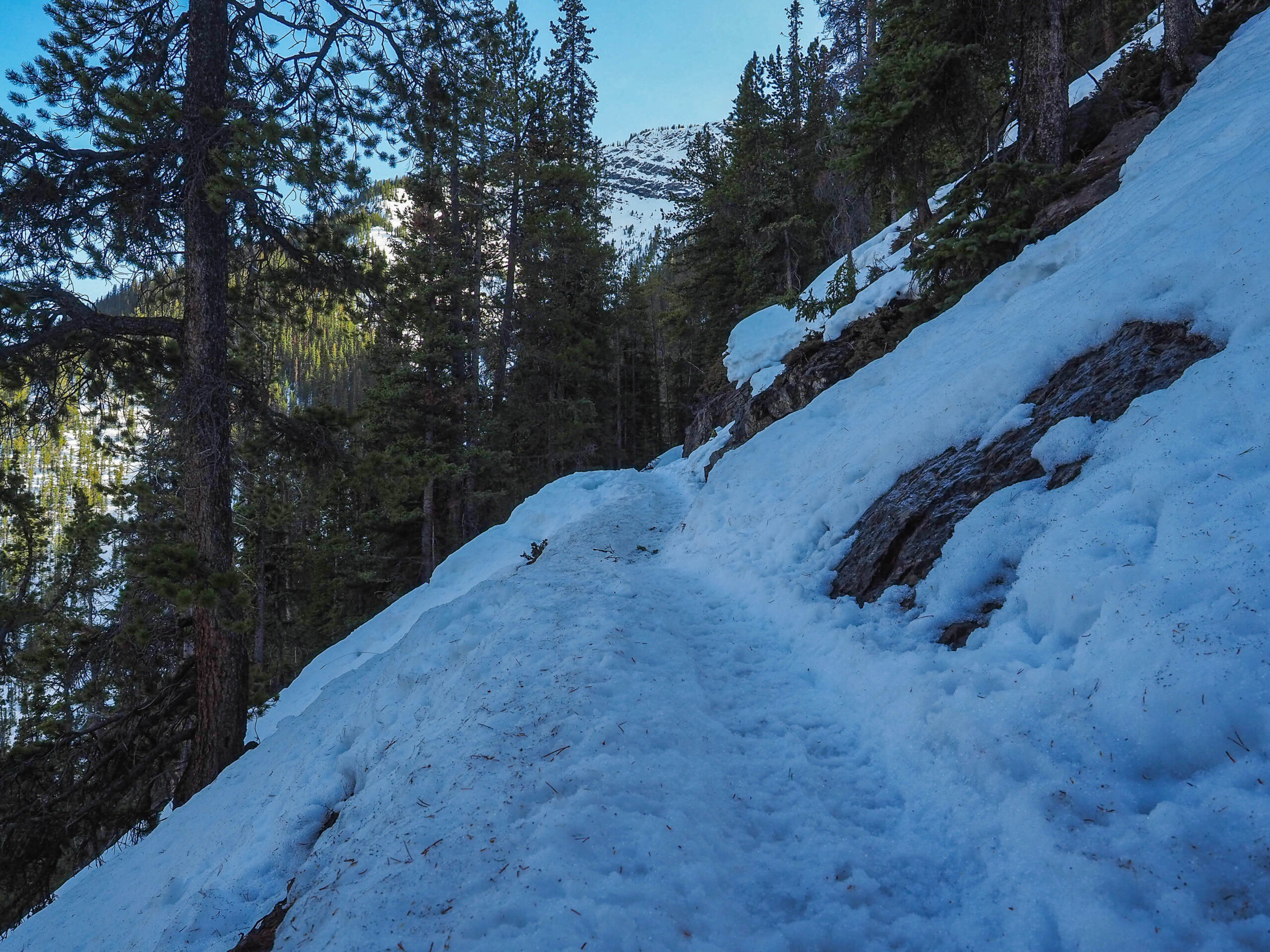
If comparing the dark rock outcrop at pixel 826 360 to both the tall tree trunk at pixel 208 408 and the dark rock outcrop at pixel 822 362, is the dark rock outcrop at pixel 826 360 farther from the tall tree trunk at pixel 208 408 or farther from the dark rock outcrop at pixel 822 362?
the tall tree trunk at pixel 208 408

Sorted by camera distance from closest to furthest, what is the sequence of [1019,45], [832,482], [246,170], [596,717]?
1. [596,717]
2. [246,170]
3. [832,482]
4. [1019,45]

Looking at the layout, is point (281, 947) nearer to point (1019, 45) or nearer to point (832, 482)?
point (832, 482)

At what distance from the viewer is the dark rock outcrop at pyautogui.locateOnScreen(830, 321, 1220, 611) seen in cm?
385

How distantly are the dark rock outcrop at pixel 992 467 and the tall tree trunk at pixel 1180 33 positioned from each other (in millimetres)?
8501

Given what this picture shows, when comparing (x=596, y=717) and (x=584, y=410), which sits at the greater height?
(x=584, y=410)

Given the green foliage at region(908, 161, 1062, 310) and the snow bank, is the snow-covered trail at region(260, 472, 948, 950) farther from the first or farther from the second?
the green foliage at region(908, 161, 1062, 310)

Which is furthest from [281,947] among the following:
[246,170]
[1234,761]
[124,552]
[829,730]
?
[246,170]

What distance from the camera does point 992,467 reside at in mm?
4508

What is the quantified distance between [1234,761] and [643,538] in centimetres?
795

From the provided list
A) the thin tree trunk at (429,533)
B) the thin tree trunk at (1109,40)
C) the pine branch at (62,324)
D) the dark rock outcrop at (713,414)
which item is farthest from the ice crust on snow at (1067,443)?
the thin tree trunk at (1109,40)

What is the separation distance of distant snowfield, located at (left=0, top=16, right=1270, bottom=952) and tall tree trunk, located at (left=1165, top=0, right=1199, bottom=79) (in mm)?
3833

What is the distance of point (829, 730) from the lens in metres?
3.59

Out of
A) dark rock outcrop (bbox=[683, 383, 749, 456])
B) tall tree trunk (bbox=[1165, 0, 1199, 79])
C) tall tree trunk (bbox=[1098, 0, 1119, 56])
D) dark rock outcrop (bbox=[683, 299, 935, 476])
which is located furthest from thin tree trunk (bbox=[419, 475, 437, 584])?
tall tree trunk (bbox=[1098, 0, 1119, 56])

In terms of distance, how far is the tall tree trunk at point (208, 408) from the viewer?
21.1 feet
